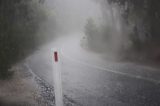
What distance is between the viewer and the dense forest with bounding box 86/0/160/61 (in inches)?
455

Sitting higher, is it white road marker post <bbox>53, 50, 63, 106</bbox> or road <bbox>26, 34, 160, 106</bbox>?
white road marker post <bbox>53, 50, 63, 106</bbox>

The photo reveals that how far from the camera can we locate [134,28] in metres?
12.8

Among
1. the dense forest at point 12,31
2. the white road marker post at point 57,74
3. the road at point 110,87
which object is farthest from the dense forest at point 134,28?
the white road marker post at point 57,74

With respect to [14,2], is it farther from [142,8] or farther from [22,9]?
[142,8]

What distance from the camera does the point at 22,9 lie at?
13.5m

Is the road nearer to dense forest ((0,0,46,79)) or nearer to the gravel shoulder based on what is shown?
the gravel shoulder

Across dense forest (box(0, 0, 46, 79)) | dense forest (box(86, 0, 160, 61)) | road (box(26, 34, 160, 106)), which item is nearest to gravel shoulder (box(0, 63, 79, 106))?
road (box(26, 34, 160, 106))

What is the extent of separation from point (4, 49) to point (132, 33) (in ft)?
25.2

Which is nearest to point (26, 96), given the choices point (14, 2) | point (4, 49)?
point (4, 49)

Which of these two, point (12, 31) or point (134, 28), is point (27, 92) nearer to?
point (12, 31)

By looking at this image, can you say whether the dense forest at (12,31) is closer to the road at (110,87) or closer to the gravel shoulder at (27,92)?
the gravel shoulder at (27,92)

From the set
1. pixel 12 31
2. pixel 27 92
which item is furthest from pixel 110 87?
pixel 12 31

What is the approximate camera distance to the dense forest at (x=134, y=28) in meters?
11.6

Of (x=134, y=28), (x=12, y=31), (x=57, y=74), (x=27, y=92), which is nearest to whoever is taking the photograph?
(x=57, y=74)
